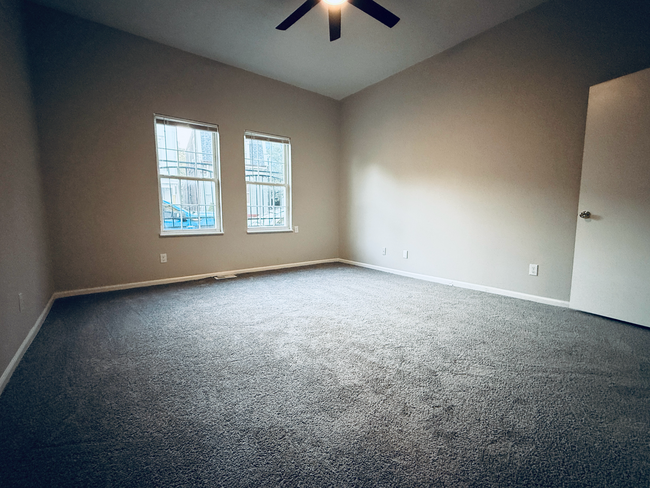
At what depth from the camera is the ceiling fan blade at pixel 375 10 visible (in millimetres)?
2392

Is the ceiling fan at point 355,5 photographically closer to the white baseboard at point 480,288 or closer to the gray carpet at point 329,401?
the gray carpet at point 329,401

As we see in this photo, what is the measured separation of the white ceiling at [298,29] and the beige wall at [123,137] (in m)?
0.24

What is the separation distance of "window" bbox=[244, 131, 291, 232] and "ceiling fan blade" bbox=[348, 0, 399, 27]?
7.80ft

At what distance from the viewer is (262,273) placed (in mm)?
4391

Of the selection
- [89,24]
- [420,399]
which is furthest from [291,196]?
[420,399]

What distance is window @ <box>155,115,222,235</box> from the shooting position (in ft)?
12.1

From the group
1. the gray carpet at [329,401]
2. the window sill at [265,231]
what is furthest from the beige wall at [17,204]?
the window sill at [265,231]

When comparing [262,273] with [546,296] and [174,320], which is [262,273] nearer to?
[174,320]

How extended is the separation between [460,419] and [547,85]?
3213 millimetres

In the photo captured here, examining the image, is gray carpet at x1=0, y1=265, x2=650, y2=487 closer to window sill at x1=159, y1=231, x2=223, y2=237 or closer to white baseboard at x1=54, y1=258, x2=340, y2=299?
white baseboard at x1=54, y1=258, x2=340, y2=299

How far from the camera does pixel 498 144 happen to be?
10.6 feet

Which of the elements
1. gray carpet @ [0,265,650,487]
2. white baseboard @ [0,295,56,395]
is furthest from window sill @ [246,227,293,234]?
white baseboard @ [0,295,56,395]

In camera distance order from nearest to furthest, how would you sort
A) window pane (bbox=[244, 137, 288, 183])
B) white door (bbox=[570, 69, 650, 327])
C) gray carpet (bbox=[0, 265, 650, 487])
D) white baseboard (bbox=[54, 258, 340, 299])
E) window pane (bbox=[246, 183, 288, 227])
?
1. gray carpet (bbox=[0, 265, 650, 487])
2. white door (bbox=[570, 69, 650, 327])
3. white baseboard (bbox=[54, 258, 340, 299])
4. window pane (bbox=[244, 137, 288, 183])
5. window pane (bbox=[246, 183, 288, 227])

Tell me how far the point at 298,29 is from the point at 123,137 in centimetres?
236
